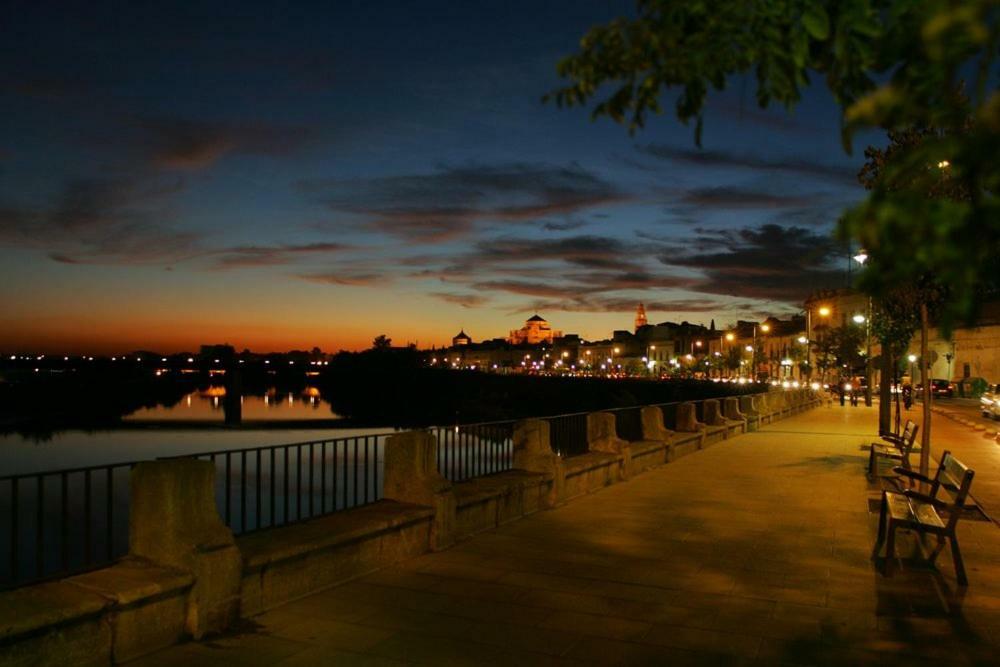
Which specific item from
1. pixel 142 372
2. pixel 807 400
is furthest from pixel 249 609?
pixel 142 372

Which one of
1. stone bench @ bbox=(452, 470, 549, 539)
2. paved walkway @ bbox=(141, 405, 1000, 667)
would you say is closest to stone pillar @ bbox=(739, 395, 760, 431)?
paved walkway @ bbox=(141, 405, 1000, 667)

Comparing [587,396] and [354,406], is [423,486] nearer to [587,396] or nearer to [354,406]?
[587,396]

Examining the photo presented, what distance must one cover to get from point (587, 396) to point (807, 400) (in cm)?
5054

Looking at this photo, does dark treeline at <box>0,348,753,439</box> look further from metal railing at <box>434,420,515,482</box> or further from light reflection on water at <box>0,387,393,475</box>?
metal railing at <box>434,420,515,482</box>

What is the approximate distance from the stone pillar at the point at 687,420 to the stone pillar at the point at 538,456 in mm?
8390

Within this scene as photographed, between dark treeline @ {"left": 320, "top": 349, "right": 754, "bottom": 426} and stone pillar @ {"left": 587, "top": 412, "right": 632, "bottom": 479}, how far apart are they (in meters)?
37.7

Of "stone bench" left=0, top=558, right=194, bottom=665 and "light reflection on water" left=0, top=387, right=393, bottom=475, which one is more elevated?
"stone bench" left=0, top=558, right=194, bottom=665

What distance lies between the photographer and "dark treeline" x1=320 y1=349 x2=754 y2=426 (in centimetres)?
7606

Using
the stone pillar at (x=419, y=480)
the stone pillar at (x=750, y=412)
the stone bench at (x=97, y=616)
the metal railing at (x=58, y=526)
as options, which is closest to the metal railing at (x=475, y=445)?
the stone pillar at (x=419, y=480)

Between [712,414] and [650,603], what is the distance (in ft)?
53.7

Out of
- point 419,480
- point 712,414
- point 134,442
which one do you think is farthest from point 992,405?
point 134,442

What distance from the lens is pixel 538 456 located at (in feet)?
35.2

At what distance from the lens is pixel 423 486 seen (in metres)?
8.25

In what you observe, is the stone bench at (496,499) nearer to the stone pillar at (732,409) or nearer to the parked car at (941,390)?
the stone pillar at (732,409)
